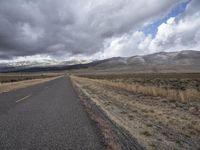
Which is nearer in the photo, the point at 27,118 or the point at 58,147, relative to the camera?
the point at 58,147

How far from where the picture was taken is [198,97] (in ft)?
49.4

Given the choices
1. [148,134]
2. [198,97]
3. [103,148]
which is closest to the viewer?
[103,148]

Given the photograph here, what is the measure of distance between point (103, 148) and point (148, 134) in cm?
221

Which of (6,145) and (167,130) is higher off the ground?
(6,145)

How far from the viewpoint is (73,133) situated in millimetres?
6250

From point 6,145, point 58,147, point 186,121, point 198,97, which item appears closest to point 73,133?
point 58,147

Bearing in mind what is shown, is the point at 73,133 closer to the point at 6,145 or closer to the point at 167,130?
the point at 6,145

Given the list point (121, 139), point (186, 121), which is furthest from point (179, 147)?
point (186, 121)

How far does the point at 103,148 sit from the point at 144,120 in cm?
433

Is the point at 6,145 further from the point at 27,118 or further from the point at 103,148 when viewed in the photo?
the point at 27,118

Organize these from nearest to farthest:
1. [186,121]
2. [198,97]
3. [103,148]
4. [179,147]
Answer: [103,148] < [179,147] < [186,121] < [198,97]

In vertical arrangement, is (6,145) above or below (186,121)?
above

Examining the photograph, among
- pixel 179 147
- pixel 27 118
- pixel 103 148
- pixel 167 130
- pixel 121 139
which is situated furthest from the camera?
pixel 27 118

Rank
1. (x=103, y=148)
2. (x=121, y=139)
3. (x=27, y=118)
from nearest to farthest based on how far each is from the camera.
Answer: (x=103, y=148) < (x=121, y=139) < (x=27, y=118)
